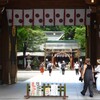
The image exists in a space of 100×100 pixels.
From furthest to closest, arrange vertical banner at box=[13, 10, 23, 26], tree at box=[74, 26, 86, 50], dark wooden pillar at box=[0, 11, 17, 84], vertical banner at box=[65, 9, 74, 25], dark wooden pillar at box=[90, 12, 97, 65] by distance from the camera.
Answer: tree at box=[74, 26, 86, 50]
dark wooden pillar at box=[0, 11, 17, 84]
vertical banner at box=[13, 10, 23, 26]
vertical banner at box=[65, 9, 74, 25]
dark wooden pillar at box=[90, 12, 97, 65]

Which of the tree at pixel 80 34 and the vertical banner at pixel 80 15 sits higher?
the vertical banner at pixel 80 15

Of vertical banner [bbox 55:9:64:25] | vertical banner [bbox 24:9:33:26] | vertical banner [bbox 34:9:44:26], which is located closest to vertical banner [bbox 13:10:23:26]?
vertical banner [bbox 24:9:33:26]

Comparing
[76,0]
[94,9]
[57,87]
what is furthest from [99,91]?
[76,0]

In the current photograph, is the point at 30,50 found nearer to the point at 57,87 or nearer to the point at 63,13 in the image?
the point at 63,13

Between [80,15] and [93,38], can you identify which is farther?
[93,38]

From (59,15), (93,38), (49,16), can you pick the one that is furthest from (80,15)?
(49,16)

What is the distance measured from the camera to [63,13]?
22.6 m

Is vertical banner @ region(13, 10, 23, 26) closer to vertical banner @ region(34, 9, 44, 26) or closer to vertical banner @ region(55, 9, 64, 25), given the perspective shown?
vertical banner @ region(34, 9, 44, 26)

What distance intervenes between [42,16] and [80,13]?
2.46 m

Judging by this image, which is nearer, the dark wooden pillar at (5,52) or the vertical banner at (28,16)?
the vertical banner at (28,16)

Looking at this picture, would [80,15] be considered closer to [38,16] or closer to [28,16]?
[38,16]

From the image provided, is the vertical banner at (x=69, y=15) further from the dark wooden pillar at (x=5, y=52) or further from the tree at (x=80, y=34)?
the tree at (x=80, y=34)

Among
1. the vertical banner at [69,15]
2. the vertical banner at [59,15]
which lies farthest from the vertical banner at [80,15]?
the vertical banner at [59,15]

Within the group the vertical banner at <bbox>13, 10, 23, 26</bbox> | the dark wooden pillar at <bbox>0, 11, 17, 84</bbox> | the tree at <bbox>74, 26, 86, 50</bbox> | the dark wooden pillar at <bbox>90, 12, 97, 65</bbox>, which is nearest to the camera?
the dark wooden pillar at <bbox>90, 12, 97, 65</bbox>
